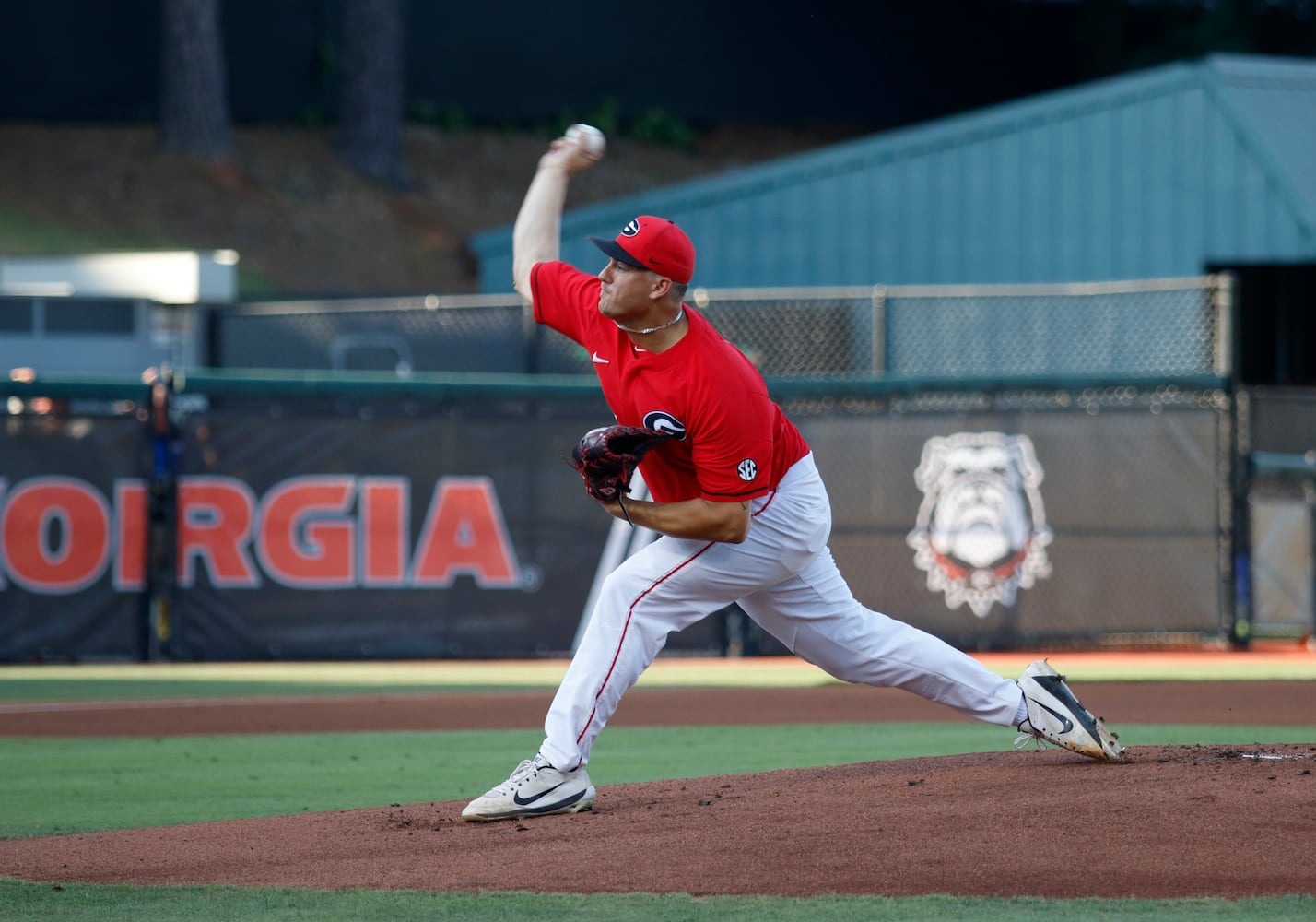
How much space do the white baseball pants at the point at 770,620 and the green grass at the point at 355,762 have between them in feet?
4.54

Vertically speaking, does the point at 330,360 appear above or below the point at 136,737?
above

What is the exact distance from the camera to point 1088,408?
13266mm

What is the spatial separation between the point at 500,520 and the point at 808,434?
243 cm

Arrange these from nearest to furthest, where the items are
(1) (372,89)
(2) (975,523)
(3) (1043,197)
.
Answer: (2) (975,523) → (3) (1043,197) → (1) (372,89)

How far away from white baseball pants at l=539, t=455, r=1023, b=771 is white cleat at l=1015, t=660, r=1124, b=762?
54 millimetres

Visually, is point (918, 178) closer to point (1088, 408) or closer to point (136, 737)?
point (1088, 408)

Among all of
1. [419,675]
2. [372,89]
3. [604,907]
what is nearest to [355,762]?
[604,907]

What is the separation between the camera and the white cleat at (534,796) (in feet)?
17.1

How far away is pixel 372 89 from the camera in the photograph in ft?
101

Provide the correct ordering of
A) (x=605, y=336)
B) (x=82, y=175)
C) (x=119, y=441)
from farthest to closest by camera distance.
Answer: (x=82, y=175) → (x=119, y=441) → (x=605, y=336)

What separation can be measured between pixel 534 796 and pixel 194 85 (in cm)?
2566

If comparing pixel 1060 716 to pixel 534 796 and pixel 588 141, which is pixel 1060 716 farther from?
pixel 588 141

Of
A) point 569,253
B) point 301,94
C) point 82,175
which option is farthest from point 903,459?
point 301,94

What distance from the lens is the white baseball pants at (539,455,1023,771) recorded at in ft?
17.1
